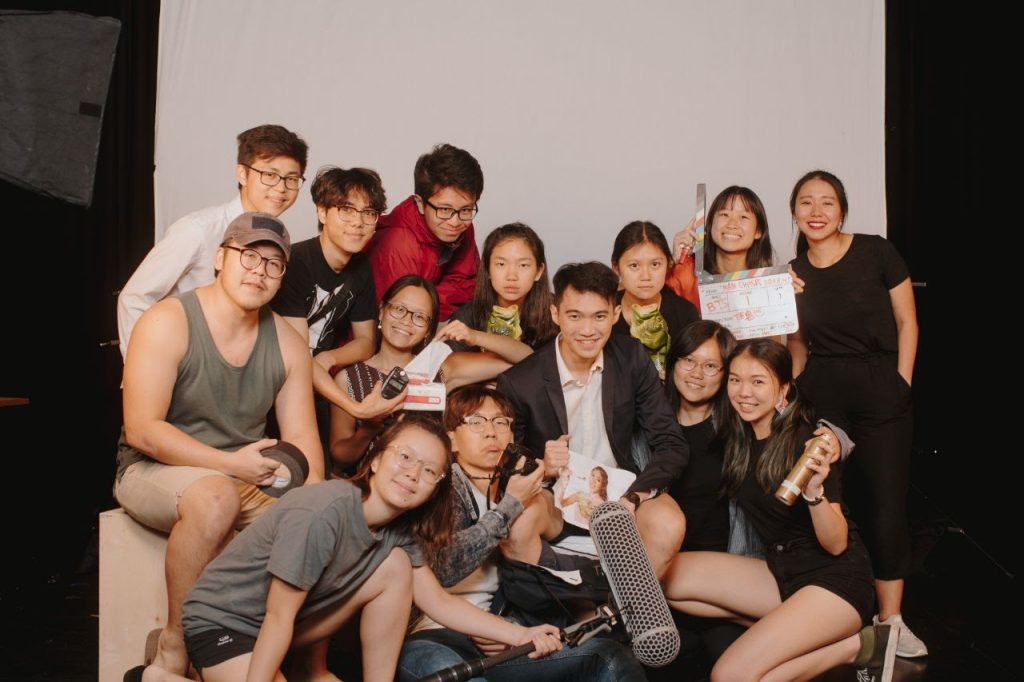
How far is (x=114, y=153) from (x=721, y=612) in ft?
11.3

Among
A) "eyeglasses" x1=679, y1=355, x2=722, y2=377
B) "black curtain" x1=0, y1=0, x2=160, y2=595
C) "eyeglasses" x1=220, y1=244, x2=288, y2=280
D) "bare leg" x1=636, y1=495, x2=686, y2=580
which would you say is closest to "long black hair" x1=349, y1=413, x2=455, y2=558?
"eyeglasses" x1=220, y1=244, x2=288, y2=280

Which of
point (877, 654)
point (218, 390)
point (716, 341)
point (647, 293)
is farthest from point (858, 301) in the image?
point (218, 390)

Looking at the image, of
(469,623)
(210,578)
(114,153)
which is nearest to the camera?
(210,578)

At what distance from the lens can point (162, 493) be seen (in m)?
2.65

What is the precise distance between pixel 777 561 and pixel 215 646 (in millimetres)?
1671

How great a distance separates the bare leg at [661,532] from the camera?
9.92ft

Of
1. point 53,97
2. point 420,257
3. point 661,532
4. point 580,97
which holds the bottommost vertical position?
point 661,532

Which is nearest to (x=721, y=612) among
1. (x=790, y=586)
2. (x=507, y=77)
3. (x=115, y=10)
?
(x=790, y=586)

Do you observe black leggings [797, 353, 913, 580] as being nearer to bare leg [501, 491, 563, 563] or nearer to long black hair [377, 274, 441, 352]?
bare leg [501, 491, 563, 563]

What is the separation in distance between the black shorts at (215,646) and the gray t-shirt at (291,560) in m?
0.01

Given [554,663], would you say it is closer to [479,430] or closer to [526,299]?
[479,430]

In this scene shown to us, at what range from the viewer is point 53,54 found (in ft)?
11.0

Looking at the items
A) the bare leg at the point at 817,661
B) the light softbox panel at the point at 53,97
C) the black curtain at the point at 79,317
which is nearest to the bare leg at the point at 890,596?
the bare leg at the point at 817,661

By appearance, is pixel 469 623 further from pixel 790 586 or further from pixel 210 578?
pixel 790 586
